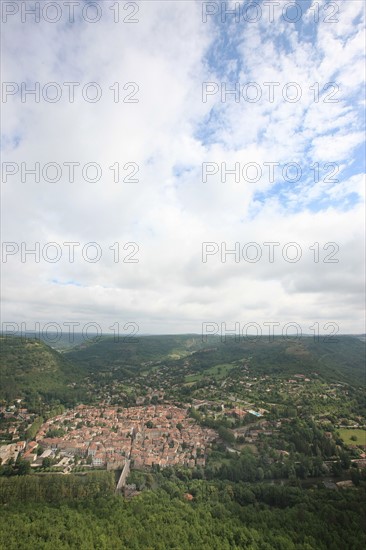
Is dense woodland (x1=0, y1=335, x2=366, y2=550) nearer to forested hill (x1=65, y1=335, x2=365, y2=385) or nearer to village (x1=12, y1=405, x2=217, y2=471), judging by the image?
village (x1=12, y1=405, x2=217, y2=471)

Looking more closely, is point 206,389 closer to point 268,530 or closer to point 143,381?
point 143,381

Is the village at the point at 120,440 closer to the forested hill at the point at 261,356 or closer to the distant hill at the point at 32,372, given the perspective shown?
the distant hill at the point at 32,372

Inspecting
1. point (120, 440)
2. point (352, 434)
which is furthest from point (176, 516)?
point (352, 434)

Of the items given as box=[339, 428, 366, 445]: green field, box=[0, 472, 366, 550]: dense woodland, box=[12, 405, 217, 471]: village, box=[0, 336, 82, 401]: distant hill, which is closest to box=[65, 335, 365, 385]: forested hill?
box=[0, 336, 82, 401]: distant hill

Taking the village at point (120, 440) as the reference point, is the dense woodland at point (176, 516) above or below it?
above

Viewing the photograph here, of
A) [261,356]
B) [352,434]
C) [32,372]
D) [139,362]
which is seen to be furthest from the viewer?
[139,362]

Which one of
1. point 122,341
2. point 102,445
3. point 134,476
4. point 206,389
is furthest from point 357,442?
point 122,341

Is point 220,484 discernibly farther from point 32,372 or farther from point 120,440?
point 32,372

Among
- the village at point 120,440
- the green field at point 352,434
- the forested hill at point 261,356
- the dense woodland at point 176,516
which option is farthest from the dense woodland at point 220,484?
the forested hill at point 261,356

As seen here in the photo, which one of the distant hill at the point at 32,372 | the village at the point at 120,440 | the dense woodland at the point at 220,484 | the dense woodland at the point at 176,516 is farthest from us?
the distant hill at the point at 32,372
